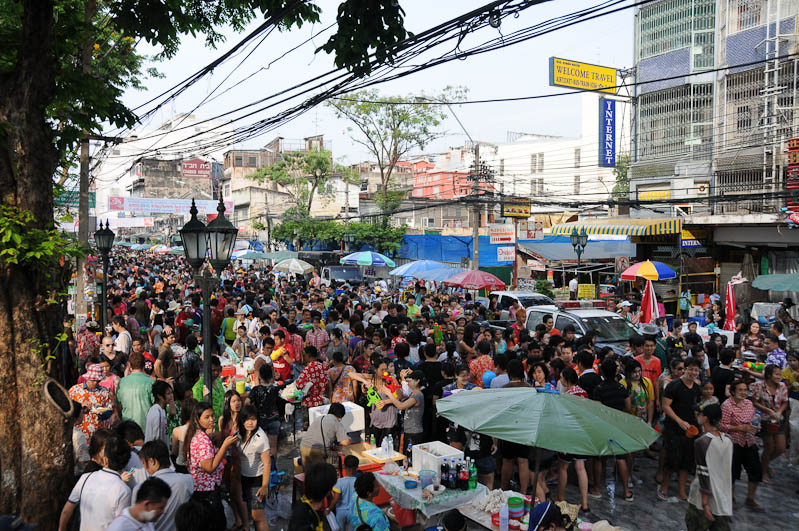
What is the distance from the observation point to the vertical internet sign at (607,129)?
3134 cm

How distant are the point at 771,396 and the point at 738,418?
1.28 m

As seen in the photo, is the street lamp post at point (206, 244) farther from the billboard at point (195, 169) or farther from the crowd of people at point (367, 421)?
the billboard at point (195, 169)

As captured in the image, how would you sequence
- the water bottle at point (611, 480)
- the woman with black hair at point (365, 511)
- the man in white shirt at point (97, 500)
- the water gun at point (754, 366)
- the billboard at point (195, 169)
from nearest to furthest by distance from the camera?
the man in white shirt at point (97, 500) < the woman with black hair at point (365, 511) < the water bottle at point (611, 480) < the water gun at point (754, 366) < the billboard at point (195, 169)

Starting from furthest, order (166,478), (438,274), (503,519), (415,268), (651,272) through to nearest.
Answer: (415,268) → (438,274) → (651,272) → (503,519) → (166,478)

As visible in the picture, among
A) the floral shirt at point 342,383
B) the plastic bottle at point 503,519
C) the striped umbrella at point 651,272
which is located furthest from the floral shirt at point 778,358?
the striped umbrella at point 651,272

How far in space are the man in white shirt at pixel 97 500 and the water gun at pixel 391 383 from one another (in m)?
4.14

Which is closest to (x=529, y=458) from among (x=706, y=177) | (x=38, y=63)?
(x=38, y=63)

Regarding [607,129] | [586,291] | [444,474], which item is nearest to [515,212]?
[586,291]

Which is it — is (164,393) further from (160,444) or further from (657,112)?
(657,112)

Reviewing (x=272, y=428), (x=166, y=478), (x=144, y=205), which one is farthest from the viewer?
(x=144, y=205)

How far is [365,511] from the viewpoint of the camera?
538 centimetres

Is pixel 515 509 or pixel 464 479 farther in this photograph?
pixel 464 479

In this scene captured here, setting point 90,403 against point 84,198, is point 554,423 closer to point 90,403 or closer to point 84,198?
point 90,403

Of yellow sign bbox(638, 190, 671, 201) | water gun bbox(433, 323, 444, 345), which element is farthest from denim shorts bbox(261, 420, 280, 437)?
yellow sign bbox(638, 190, 671, 201)
